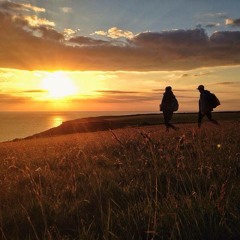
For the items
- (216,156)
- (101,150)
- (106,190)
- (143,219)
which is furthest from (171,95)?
(143,219)

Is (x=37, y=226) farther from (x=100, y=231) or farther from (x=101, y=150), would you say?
(x=101, y=150)

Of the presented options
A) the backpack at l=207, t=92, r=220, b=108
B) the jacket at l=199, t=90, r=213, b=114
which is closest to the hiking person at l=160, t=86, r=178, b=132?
the jacket at l=199, t=90, r=213, b=114

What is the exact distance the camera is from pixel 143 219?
140 inches

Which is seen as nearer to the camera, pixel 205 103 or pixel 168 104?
pixel 205 103

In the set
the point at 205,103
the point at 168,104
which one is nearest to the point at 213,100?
the point at 205,103

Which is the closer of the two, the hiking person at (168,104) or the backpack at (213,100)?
the backpack at (213,100)

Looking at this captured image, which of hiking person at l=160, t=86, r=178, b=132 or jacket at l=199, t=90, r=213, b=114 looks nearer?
jacket at l=199, t=90, r=213, b=114

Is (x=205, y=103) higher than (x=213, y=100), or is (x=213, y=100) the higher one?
(x=213, y=100)

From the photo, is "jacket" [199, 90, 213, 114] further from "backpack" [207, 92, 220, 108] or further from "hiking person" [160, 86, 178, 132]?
"hiking person" [160, 86, 178, 132]

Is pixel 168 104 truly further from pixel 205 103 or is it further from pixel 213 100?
pixel 213 100

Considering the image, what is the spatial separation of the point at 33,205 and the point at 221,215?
2.27 meters

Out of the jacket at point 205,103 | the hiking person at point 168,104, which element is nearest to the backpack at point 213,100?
the jacket at point 205,103

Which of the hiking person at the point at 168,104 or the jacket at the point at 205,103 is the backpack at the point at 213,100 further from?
the hiking person at the point at 168,104

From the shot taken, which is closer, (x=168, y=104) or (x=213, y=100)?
(x=213, y=100)
